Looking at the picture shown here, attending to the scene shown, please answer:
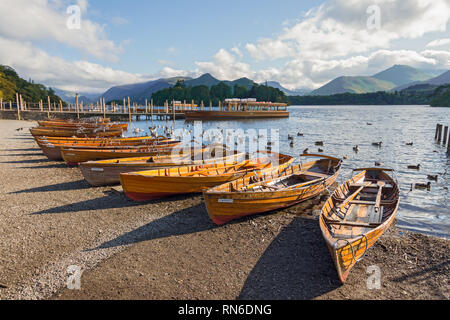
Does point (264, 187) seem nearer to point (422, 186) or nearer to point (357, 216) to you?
point (357, 216)

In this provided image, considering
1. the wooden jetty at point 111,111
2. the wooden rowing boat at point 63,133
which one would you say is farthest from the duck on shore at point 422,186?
the wooden jetty at point 111,111

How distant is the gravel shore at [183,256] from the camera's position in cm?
643

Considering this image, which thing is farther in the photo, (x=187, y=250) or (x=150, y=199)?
(x=150, y=199)

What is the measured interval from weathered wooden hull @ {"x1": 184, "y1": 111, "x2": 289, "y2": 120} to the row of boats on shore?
55.4m

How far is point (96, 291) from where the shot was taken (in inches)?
249

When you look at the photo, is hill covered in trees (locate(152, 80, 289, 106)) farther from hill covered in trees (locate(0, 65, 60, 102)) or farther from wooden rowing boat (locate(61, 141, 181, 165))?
wooden rowing boat (locate(61, 141, 181, 165))

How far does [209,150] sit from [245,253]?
12.0 metres

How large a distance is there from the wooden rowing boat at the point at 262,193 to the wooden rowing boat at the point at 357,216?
4.59 ft

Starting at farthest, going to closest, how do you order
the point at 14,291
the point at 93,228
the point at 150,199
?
the point at 150,199 < the point at 93,228 < the point at 14,291

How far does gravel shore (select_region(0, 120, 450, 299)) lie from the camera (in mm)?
6430

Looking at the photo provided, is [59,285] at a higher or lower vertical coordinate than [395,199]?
lower

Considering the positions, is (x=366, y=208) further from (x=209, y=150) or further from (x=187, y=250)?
(x=209, y=150)
